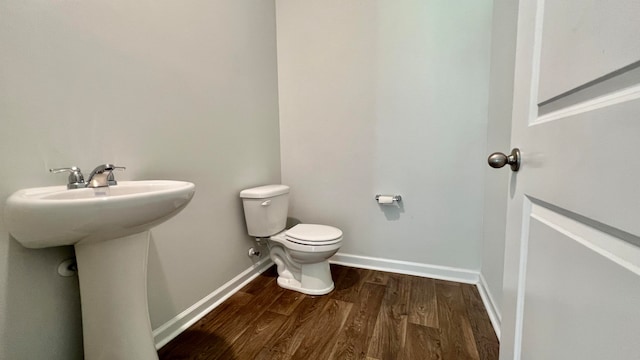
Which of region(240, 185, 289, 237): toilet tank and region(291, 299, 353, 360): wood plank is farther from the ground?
region(240, 185, 289, 237): toilet tank

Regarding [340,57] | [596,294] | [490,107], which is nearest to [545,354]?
[596,294]

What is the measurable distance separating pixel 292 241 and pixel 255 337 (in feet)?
1.83

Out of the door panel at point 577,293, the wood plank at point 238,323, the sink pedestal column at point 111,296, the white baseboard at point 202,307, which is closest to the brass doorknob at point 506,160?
the door panel at point 577,293

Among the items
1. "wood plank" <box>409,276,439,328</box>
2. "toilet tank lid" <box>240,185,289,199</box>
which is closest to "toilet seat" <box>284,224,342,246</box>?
"toilet tank lid" <box>240,185,289,199</box>

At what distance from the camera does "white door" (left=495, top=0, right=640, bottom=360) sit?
34cm

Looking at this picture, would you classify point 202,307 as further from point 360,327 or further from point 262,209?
point 360,327

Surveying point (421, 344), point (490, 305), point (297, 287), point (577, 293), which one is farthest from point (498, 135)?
point (297, 287)

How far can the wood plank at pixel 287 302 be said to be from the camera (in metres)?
1.58

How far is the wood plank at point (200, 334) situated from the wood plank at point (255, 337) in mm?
141

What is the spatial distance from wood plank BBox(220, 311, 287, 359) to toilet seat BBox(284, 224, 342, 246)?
437mm

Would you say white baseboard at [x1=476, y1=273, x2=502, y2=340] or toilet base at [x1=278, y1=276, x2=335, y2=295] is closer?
white baseboard at [x1=476, y1=273, x2=502, y2=340]

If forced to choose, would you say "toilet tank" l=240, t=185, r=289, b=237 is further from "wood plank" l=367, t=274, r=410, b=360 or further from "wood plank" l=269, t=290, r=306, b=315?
"wood plank" l=367, t=274, r=410, b=360

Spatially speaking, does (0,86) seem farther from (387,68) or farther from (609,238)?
(387,68)

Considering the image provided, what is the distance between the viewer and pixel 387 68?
1.90 meters
